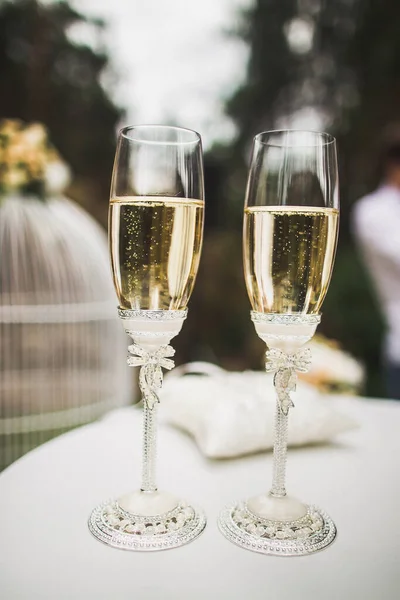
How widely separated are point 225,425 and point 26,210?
228 centimetres

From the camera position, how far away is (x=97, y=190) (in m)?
5.96

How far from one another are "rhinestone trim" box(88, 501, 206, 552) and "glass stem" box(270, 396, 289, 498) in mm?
110

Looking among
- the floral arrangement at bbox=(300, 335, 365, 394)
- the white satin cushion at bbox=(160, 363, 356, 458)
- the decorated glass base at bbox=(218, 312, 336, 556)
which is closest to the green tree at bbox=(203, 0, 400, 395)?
the floral arrangement at bbox=(300, 335, 365, 394)

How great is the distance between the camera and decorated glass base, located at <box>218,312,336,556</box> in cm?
73

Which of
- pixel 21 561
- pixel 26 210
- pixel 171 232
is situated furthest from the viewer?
pixel 26 210

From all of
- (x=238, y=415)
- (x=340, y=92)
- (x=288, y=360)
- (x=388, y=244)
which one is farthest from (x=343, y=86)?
(x=288, y=360)

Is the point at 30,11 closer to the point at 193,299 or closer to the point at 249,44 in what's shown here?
the point at 249,44

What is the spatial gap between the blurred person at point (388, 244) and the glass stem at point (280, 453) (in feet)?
6.41

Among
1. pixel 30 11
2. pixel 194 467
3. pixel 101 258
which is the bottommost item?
pixel 194 467

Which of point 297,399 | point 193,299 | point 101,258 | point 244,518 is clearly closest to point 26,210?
point 101,258

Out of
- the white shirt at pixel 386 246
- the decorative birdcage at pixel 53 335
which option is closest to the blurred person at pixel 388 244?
the white shirt at pixel 386 246

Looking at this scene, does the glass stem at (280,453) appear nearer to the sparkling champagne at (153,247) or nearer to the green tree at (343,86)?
the sparkling champagne at (153,247)

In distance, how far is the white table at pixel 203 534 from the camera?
0.59 m

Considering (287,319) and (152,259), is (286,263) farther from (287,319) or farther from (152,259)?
(152,259)
